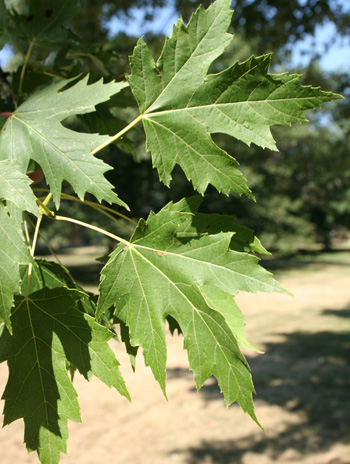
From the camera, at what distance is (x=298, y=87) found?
89cm

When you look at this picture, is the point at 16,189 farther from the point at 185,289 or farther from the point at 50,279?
the point at 185,289

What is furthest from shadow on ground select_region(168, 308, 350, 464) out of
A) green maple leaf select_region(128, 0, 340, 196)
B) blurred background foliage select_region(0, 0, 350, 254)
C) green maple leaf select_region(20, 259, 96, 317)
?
green maple leaf select_region(128, 0, 340, 196)

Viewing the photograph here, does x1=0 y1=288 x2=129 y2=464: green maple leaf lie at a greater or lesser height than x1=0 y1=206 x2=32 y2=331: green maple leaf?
lesser

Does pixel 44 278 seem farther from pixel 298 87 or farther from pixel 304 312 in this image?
pixel 304 312

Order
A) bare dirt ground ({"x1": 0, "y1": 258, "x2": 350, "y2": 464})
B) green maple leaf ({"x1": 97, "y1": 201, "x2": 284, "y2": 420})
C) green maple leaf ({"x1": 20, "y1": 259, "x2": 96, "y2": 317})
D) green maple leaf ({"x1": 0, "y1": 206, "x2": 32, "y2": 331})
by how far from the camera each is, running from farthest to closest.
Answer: bare dirt ground ({"x1": 0, "y1": 258, "x2": 350, "y2": 464}) < green maple leaf ({"x1": 20, "y1": 259, "x2": 96, "y2": 317}) < green maple leaf ({"x1": 97, "y1": 201, "x2": 284, "y2": 420}) < green maple leaf ({"x1": 0, "y1": 206, "x2": 32, "y2": 331})

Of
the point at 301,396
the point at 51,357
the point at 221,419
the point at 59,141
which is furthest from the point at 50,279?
the point at 301,396

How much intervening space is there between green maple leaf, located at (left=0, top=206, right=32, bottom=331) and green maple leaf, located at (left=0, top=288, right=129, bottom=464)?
0.13 meters

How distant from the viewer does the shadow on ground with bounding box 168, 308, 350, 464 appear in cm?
521

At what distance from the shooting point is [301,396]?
659 centimetres

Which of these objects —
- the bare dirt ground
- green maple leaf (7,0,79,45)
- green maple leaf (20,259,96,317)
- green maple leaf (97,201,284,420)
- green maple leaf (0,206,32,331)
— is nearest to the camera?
green maple leaf (0,206,32,331)

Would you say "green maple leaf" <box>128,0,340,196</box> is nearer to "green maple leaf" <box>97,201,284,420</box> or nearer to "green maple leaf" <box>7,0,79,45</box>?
"green maple leaf" <box>97,201,284,420</box>

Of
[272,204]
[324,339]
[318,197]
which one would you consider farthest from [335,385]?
[318,197]

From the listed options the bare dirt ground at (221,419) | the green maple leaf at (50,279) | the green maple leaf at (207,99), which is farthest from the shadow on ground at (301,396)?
the green maple leaf at (207,99)

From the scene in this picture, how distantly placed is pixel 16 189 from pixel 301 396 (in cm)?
651
